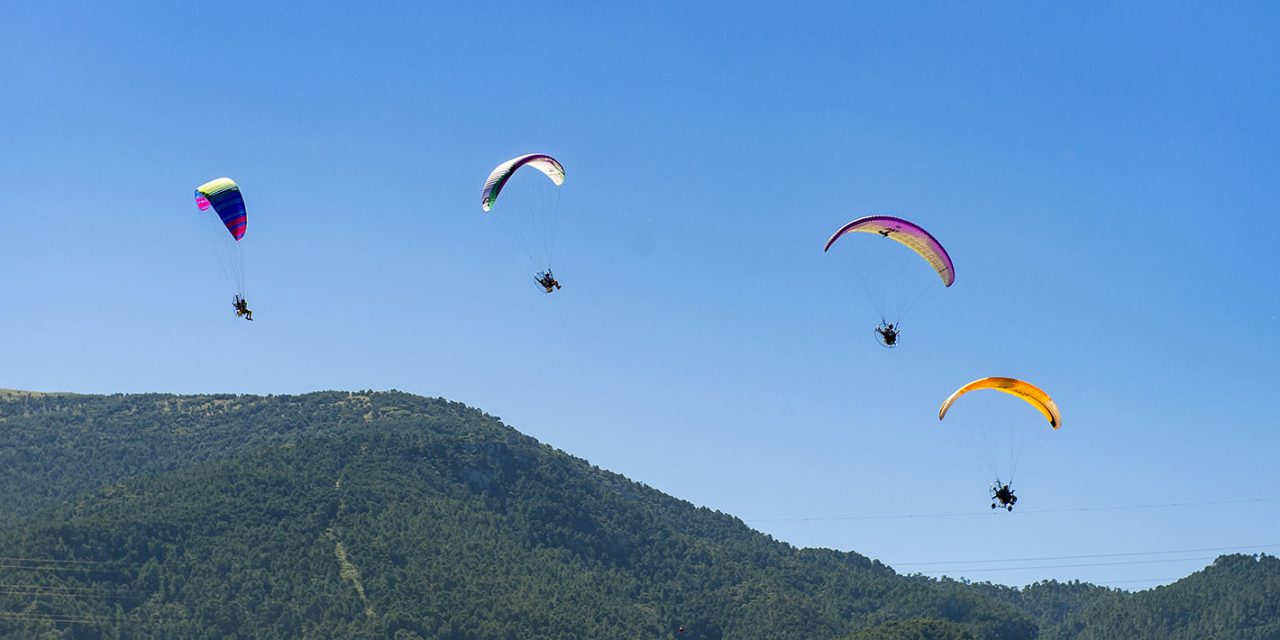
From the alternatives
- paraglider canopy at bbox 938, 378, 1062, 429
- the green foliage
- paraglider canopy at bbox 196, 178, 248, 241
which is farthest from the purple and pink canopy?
the green foliage

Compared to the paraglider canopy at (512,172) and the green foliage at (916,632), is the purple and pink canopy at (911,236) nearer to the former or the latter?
the paraglider canopy at (512,172)

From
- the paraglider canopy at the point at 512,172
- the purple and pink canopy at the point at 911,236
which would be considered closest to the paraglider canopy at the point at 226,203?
the paraglider canopy at the point at 512,172

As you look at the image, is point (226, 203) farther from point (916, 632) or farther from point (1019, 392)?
point (916, 632)

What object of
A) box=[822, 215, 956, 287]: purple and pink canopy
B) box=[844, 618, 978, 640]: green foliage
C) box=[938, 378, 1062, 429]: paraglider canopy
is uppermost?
box=[844, 618, 978, 640]: green foliage

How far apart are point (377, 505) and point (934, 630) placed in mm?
72129

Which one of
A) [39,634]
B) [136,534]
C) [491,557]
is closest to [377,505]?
[491,557]

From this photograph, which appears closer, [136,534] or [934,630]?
[136,534]

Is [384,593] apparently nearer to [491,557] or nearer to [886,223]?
[491,557]

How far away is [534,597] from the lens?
181m

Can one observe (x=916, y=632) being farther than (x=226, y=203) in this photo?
Yes

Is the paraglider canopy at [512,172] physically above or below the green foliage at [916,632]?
below

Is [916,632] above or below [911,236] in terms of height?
above

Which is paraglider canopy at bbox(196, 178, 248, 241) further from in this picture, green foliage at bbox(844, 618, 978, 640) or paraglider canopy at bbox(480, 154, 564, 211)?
green foliage at bbox(844, 618, 978, 640)

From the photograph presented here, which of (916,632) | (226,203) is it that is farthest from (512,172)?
(916,632)
